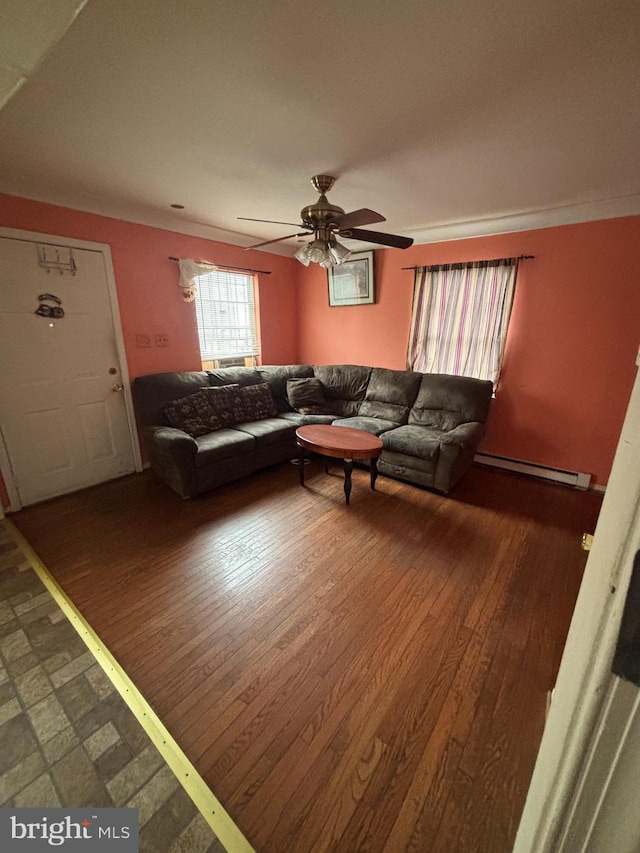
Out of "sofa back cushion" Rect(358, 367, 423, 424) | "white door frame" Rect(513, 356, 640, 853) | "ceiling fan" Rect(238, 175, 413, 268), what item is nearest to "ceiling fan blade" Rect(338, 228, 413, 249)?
"ceiling fan" Rect(238, 175, 413, 268)

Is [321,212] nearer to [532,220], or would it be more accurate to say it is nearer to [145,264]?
[145,264]

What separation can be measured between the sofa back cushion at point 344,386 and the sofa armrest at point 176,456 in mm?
Answer: 1920

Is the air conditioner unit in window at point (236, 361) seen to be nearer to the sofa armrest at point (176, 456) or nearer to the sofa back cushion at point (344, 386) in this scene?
the sofa back cushion at point (344, 386)

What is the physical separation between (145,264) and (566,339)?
3.92m

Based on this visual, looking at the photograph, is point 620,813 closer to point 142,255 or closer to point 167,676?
point 167,676

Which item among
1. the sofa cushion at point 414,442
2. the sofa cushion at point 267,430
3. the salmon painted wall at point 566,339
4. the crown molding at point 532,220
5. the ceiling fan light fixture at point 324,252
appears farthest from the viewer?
the sofa cushion at point 267,430

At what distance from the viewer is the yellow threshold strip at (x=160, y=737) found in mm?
1017

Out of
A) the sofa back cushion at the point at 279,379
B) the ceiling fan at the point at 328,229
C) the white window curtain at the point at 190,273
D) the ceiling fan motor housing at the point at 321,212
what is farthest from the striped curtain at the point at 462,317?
the white window curtain at the point at 190,273

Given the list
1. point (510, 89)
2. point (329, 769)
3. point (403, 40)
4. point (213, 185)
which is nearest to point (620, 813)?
point (329, 769)

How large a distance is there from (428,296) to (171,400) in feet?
9.52

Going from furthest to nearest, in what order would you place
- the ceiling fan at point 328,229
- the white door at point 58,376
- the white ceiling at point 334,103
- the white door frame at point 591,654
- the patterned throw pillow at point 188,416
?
the patterned throw pillow at point 188,416 → the white door at point 58,376 → the ceiling fan at point 328,229 → the white ceiling at point 334,103 → the white door frame at point 591,654

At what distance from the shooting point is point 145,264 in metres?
3.18

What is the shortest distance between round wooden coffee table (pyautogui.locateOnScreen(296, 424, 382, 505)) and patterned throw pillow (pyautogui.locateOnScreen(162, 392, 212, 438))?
0.93m

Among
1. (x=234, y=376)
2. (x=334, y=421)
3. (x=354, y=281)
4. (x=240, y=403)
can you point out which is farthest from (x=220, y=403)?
(x=354, y=281)
